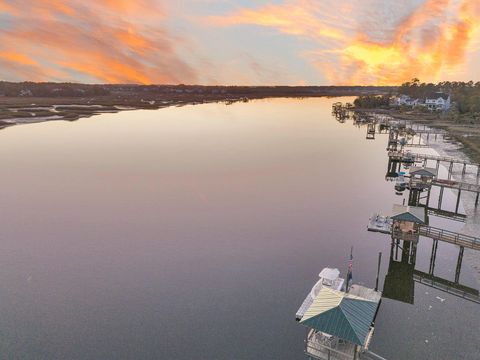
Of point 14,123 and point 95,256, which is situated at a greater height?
point 14,123

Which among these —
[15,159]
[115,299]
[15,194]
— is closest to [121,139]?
[15,159]

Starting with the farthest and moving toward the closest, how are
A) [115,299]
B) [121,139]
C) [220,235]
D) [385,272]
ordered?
[121,139], [220,235], [385,272], [115,299]

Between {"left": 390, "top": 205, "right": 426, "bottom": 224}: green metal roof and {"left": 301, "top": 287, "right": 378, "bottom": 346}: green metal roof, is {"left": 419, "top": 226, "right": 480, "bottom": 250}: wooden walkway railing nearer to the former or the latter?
{"left": 390, "top": 205, "right": 426, "bottom": 224}: green metal roof

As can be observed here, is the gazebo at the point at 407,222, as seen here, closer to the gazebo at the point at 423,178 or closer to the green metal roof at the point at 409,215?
the green metal roof at the point at 409,215

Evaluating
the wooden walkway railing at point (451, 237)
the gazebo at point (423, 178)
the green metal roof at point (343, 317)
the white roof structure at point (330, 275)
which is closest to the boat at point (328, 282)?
the white roof structure at point (330, 275)

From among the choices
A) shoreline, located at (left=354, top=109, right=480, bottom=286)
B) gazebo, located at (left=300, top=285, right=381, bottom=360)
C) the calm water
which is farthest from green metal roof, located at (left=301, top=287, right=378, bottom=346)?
shoreline, located at (left=354, top=109, right=480, bottom=286)

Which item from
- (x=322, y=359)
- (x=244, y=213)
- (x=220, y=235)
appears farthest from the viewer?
(x=244, y=213)

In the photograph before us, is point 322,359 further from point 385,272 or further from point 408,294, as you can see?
point 385,272

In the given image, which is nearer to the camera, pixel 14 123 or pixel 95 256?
pixel 95 256
